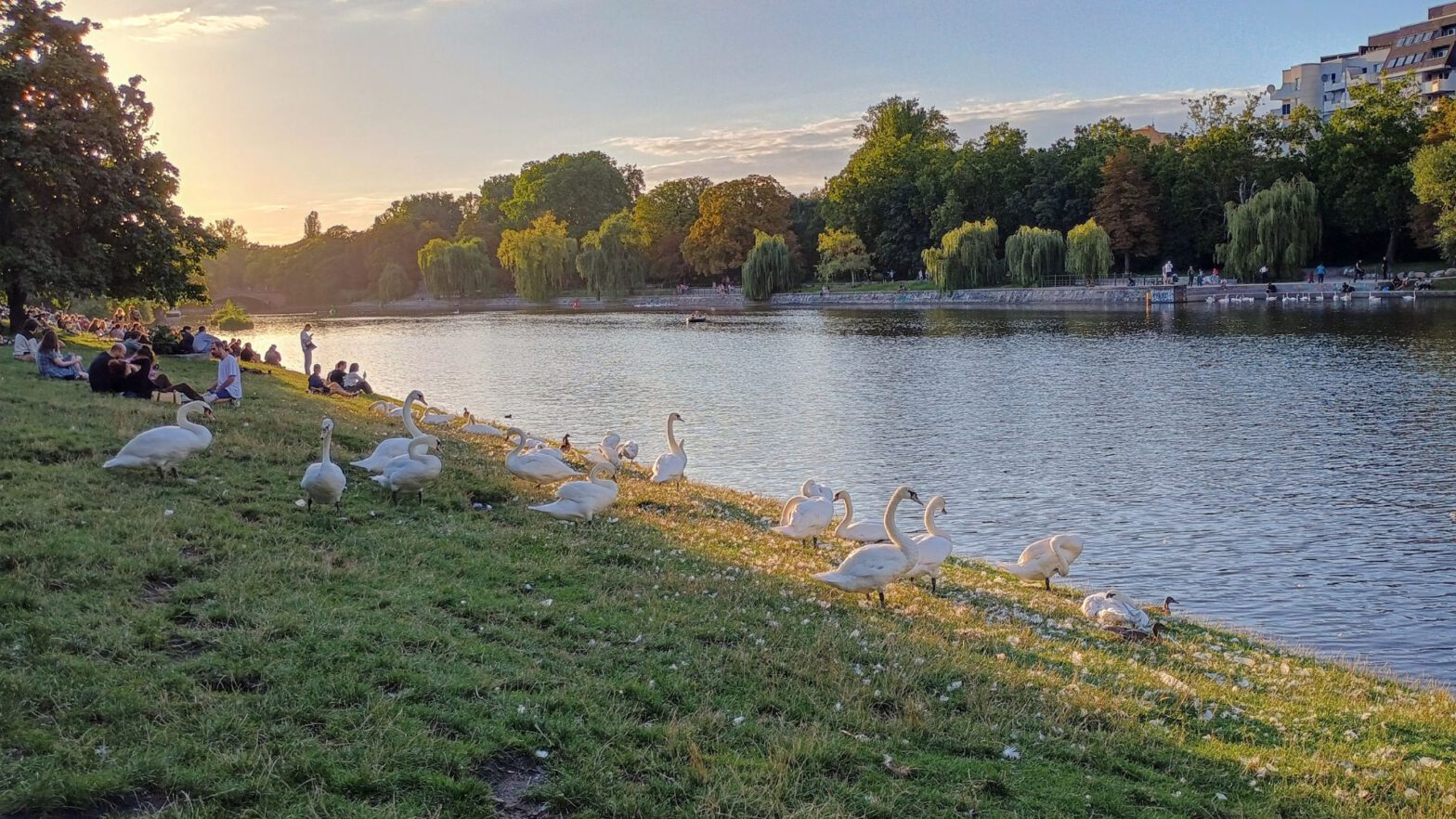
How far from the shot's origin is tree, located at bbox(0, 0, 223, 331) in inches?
1013

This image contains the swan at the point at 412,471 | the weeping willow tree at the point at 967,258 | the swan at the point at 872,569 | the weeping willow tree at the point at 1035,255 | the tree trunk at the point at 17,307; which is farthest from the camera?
the weeping willow tree at the point at 967,258

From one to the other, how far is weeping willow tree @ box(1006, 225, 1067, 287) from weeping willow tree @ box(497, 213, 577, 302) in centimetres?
5145

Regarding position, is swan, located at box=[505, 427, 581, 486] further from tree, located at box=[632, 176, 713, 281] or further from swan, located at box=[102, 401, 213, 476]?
tree, located at box=[632, 176, 713, 281]

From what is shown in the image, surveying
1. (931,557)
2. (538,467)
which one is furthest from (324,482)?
(931,557)

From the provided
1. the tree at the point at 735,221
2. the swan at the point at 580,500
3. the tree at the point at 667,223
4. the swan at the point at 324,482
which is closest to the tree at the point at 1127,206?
the tree at the point at 735,221

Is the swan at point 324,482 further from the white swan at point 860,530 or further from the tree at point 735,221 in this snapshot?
the tree at point 735,221

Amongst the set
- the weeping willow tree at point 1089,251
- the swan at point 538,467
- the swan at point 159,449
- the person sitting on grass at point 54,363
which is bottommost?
the swan at point 538,467

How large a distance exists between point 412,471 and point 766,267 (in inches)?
3581

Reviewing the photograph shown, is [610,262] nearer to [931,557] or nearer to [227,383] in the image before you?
[227,383]

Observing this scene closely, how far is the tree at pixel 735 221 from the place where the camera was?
11350 centimetres

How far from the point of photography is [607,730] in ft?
18.8

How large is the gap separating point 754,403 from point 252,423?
19.6 m

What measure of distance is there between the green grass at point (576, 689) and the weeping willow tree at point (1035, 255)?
75.1m

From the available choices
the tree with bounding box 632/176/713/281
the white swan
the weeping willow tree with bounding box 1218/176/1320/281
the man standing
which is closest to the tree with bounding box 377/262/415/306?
the tree with bounding box 632/176/713/281
